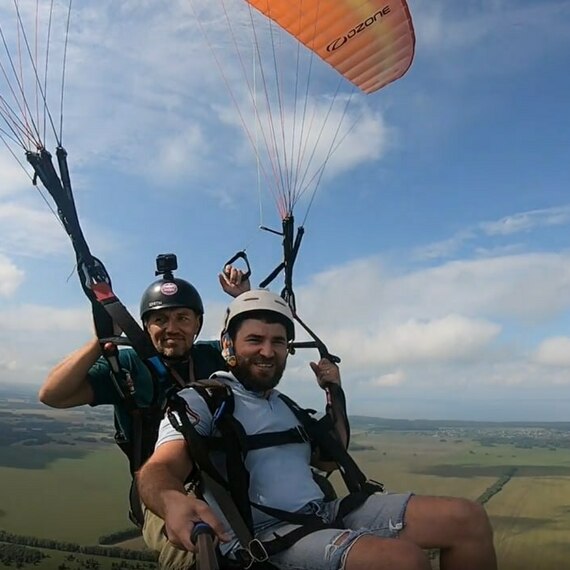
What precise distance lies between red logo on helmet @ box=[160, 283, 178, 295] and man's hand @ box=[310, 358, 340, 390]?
0.76m

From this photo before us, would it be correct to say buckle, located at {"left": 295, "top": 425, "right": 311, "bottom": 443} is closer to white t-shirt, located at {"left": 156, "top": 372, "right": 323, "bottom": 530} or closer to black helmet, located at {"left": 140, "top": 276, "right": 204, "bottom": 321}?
white t-shirt, located at {"left": 156, "top": 372, "right": 323, "bottom": 530}

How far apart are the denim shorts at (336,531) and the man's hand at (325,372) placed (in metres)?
0.57

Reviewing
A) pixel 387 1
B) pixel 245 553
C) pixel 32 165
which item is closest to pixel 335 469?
pixel 245 553

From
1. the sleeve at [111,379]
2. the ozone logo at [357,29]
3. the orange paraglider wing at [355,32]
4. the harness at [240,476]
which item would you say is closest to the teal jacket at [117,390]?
the sleeve at [111,379]

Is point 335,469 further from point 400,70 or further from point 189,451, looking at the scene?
point 400,70

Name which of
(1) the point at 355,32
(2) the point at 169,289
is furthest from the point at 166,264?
(1) the point at 355,32

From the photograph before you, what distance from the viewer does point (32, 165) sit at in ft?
10.7

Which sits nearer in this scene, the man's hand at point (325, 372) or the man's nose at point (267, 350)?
the man's nose at point (267, 350)

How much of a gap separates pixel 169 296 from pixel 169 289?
0.13 ft

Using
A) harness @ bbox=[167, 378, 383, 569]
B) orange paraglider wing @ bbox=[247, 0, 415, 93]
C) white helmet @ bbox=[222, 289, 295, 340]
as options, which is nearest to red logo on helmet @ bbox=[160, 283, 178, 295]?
white helmet @ bbox=[222, 289, 295, 340]

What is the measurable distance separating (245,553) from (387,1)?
4.95 m

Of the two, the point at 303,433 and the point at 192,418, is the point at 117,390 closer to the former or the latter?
the point at 192,418

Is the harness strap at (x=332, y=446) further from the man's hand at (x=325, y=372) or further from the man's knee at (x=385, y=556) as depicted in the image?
the man's knee at (x=385, y=556)

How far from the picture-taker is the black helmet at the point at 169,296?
2941 mm
